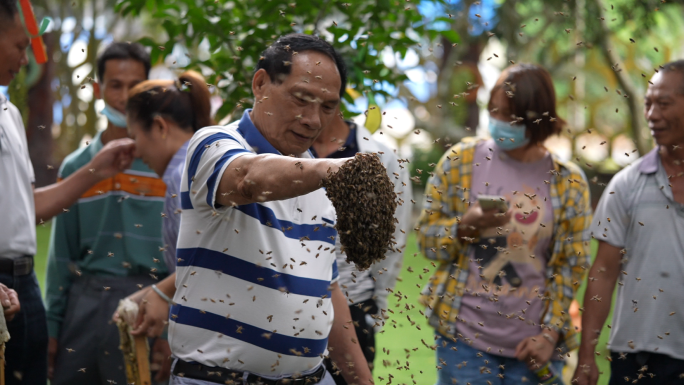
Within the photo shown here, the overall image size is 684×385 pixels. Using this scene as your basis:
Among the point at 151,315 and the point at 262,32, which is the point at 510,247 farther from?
the point at 151,315

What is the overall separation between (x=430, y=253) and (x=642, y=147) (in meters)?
10.7

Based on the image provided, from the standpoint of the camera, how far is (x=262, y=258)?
83.7 inches

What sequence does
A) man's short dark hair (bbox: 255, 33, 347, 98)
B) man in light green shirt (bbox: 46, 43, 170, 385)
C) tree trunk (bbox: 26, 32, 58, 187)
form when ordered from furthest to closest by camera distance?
tree trunk (bbox: 26, 32, 58, 187), man in light green shirt (bbox: 46, 43, 170, 385), man's short dark hair (bbox: 255, 33, 347, 98)

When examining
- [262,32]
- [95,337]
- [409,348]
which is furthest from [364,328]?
[409,348]

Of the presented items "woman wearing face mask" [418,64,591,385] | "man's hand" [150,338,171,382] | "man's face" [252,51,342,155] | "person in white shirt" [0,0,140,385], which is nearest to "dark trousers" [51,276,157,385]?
"man's hand" [150,338,171,382]

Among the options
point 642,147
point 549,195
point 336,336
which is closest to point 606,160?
point 642,147

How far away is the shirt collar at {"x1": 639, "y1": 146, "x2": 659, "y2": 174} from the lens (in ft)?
10.7

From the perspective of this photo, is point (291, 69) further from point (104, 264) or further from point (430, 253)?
point (104, 264)

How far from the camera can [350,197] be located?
68.1 inches

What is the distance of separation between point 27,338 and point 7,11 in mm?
1498


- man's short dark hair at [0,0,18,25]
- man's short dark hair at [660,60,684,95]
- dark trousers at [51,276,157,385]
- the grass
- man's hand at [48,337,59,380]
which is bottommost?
the grass

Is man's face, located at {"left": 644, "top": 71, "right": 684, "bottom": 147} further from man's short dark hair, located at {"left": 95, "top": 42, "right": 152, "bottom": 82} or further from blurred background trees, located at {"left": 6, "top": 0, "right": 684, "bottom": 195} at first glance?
man's short dark hair, located at {"left": 95, "top": 42, "right": 152, "bottom": 82}

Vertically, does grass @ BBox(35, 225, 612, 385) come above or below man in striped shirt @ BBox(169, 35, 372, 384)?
below

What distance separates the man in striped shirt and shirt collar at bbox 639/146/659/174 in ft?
6.04
